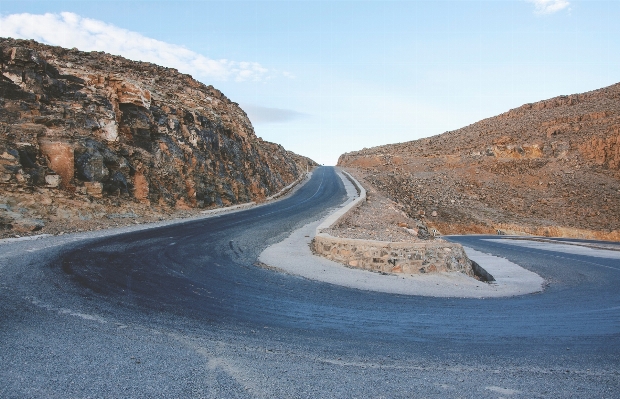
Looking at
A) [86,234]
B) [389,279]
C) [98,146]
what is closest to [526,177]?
[389,279]

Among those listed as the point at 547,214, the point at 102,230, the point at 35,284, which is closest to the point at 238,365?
the point at 35,284

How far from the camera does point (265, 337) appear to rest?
5180 millimetres

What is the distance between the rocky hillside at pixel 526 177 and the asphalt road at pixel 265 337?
25770mm

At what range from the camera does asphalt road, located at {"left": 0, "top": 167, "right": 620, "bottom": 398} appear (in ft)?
12.6

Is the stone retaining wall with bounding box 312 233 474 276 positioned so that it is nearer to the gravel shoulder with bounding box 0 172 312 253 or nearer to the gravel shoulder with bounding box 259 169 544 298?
the gravel shoulder with bounding box 259 169 544 298

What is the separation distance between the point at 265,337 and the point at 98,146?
1796 cm

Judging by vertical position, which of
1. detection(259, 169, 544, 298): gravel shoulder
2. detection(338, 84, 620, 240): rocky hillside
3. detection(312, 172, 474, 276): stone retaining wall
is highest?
detection(338, 84, 620, 240): rocky hillside

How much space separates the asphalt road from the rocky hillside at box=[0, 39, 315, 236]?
740 cm

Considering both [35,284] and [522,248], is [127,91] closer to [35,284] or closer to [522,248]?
[35,284]

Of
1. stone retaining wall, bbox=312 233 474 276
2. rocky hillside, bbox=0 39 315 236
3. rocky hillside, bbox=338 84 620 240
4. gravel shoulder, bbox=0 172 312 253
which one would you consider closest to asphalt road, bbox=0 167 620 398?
gravel shoulder, bbox=0 172 312 253

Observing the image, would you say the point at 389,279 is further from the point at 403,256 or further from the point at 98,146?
the point at 98,146

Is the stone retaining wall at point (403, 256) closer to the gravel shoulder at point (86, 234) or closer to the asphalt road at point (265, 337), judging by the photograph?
the asphalt road at point (265, 337)

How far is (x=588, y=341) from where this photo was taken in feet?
18.4

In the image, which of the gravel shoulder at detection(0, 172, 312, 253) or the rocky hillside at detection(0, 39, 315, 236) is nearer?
the gravel shoulder at detection(0, 172, 312, 253)
